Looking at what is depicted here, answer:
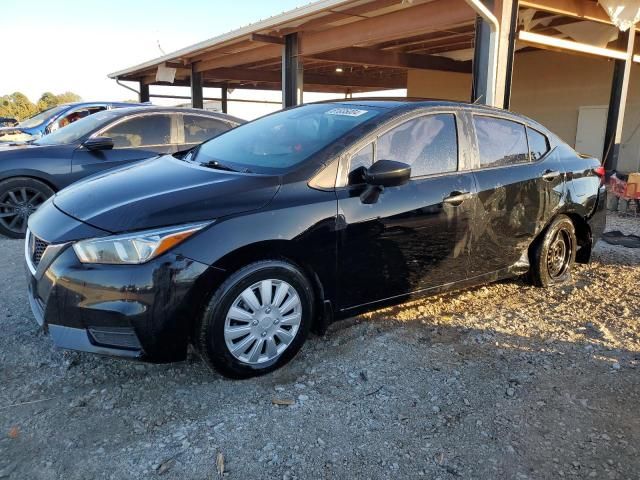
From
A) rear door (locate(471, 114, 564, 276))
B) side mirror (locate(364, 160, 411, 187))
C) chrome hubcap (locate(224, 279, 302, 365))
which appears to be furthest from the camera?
rear door (locate(471, 114, 564, 276))

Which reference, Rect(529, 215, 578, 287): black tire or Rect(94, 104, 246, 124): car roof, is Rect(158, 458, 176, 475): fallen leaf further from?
Rect(94, 104, 246, 124): car roof

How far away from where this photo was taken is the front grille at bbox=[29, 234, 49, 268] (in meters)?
2.90

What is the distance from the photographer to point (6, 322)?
11.9 feet

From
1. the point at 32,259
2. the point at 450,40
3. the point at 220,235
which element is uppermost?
the point at 450,40

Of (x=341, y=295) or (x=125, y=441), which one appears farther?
(x=341, y=295)

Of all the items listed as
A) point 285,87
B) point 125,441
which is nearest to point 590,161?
point 125,441

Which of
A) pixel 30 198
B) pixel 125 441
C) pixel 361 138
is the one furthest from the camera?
pixel 30 198

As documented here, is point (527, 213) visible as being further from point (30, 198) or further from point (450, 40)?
point (450, 40)

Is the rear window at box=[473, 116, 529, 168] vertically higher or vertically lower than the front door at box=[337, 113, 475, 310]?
higher

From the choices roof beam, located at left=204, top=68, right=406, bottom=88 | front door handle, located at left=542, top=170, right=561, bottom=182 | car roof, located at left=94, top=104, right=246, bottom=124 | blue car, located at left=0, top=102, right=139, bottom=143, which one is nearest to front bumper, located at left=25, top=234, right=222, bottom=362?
front door handle, located at left=542, top=170, right=561, bottom=182

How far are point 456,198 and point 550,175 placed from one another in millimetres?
1253

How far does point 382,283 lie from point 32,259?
2.11 metres

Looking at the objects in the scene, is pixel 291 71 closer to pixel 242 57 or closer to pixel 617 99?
pixel 242 57

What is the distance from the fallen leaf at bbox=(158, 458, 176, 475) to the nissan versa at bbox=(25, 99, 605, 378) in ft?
1.87
